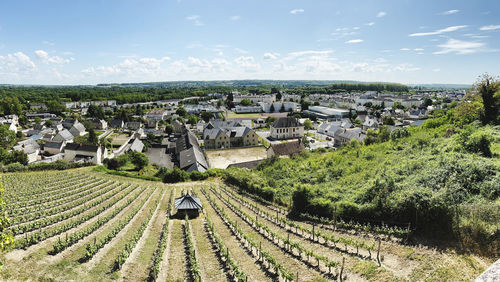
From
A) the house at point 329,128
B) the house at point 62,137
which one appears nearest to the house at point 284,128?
the house at point 329,128

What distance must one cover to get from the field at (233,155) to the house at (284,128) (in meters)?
9.24

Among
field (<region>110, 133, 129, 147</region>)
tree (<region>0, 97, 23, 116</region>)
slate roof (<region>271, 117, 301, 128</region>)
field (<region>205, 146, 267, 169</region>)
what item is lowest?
field (<region>205, 146, 267, 169</region>)

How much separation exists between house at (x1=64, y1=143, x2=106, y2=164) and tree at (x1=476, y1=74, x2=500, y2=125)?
5165 cm

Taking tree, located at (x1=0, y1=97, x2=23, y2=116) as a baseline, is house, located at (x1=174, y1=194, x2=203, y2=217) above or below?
below

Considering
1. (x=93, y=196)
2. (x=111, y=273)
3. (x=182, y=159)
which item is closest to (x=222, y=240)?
(x=111, y=273)

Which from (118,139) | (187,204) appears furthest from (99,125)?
(187,204)

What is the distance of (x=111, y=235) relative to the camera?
1551 centimetres

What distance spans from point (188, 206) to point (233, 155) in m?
30.7

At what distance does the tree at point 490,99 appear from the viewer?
84.1 ft

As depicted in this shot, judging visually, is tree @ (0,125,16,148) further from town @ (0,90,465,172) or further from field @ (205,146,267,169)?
field @ (205,146,267,169)

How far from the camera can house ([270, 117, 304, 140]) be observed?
6494cm

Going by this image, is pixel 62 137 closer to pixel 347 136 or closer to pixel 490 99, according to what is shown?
pixel 347 136

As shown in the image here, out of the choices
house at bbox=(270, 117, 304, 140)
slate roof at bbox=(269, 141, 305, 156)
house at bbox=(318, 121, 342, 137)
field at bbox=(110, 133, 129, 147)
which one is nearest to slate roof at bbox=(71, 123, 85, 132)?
field at bbox=(110, 133, 129, 147)

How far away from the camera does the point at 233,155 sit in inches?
2012
